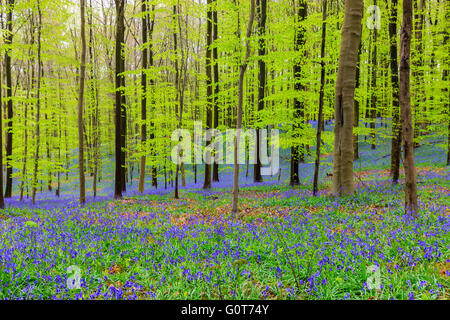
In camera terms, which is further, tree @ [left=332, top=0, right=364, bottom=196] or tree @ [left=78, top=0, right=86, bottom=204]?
tree @ [left=78, top=0, right=86, bottom=204]

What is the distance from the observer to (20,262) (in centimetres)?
427

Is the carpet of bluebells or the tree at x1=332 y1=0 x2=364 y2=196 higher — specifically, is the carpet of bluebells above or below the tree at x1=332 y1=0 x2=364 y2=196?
below

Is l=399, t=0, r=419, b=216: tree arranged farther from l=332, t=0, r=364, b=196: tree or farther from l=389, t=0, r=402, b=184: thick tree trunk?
l=389, t=0, r=402, b=184: thick tree trunk

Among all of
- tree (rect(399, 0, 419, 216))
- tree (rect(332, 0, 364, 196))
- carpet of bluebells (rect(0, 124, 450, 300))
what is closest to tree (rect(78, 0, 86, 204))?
carpet of bluebells (rect(0, 124, 450, 300))

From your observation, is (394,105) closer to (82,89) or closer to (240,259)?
(240,259)

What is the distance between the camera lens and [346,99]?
34.1 feet

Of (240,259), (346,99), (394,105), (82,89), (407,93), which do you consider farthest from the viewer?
(394,105)

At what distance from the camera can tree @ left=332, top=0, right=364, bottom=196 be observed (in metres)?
10.2

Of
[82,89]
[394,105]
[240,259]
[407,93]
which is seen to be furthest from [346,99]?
[82,89]

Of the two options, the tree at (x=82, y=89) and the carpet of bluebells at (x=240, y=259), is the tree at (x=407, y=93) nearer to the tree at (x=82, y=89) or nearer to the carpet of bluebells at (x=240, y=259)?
the carpet of bluebells at (x=240, y=259)

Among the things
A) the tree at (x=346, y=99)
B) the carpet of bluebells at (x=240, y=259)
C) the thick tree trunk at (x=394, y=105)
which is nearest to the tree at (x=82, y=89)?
the carpet of bluebells at (x=240, y=259)

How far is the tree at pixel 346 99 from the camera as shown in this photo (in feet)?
33.4
